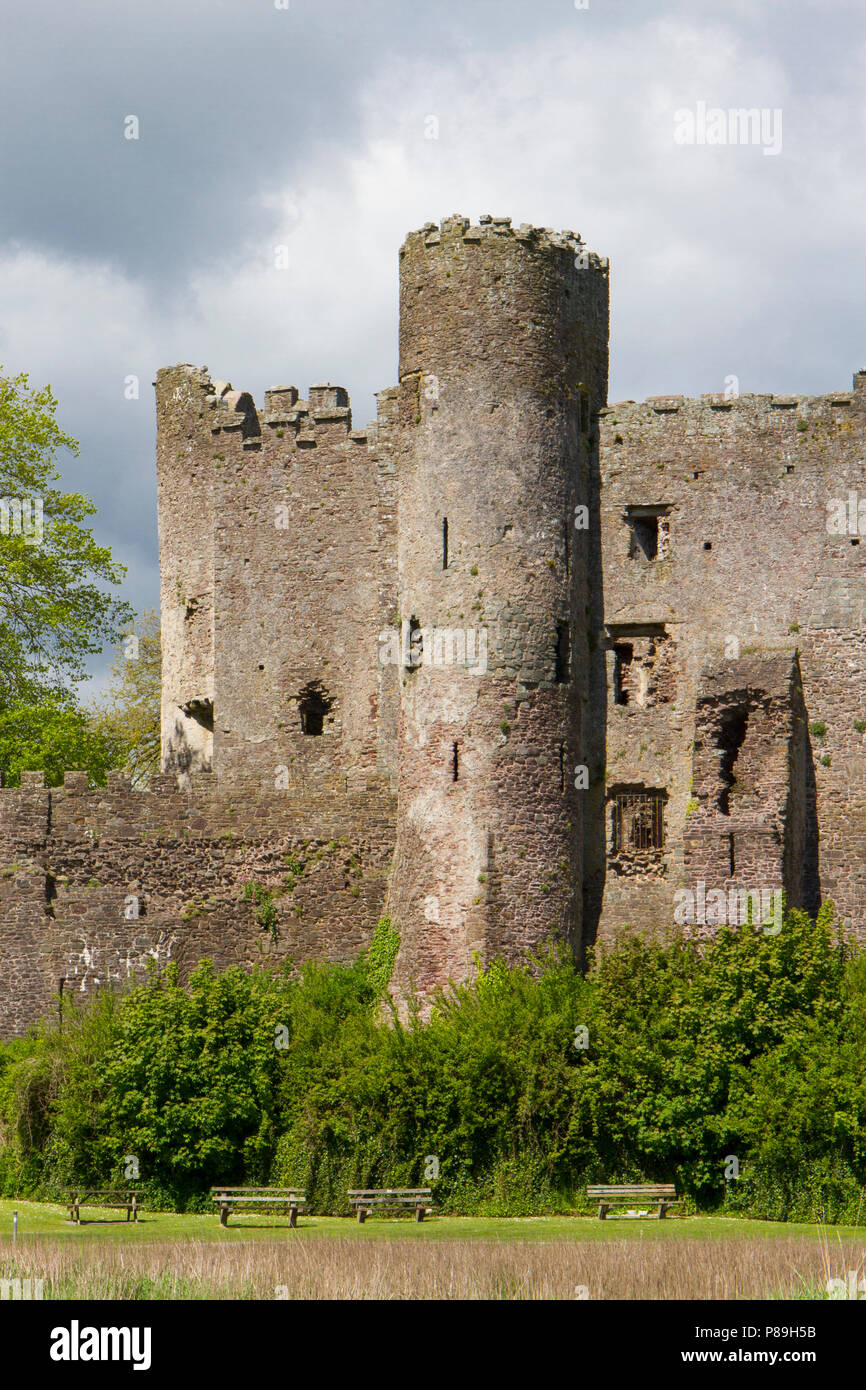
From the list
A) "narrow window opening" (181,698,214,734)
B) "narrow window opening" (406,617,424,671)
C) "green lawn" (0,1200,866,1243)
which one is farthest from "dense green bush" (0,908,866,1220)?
"narrow window opening" (181,698,214,734)

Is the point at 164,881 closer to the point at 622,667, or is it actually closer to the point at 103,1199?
the point at 103,1199

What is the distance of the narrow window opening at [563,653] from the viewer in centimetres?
4216

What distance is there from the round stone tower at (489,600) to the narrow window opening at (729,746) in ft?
8.74

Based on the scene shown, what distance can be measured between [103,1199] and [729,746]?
13.4 meters

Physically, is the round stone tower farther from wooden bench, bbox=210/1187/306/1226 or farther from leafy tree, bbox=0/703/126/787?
leafy tree, bbox=0/703/126/787

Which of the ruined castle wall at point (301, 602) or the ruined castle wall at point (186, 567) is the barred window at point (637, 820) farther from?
the ruined castle wall at point (186, 567)

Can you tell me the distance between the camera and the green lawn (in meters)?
33.3

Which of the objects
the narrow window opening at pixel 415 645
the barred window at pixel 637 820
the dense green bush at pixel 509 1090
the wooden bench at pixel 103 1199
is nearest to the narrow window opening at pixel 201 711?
the narrow window opening at pixel 415 645

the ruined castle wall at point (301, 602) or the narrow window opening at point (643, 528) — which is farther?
the ruined castle wall at point (301, 602)

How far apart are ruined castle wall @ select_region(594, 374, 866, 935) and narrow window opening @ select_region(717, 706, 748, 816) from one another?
25.3 inches
